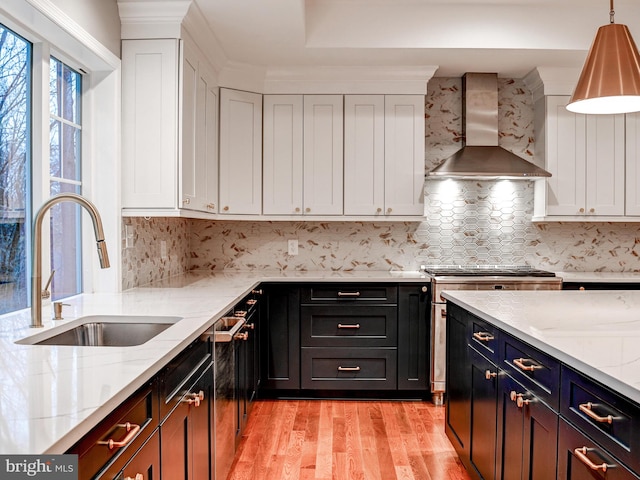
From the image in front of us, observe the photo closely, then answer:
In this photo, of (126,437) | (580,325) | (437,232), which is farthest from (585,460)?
(437,232)

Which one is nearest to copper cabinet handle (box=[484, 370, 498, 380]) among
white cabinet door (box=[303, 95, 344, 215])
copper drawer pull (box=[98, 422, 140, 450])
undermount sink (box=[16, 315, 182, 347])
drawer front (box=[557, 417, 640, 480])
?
drawer front (box=[557, 417, 640, 480])

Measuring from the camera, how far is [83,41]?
2.29 metres

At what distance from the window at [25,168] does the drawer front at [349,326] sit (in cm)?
160

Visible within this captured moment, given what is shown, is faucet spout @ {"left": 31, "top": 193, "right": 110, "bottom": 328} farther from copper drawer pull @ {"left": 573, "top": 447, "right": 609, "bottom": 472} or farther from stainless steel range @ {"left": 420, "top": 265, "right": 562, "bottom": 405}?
stainless steel range @ {"left": 420, "top": 265, "right": 562, "bottom": 405}

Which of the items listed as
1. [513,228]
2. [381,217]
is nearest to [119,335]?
[381,217]

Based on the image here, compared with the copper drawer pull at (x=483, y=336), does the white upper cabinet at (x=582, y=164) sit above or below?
above

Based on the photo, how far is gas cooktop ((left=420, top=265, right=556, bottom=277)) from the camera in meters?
3.65

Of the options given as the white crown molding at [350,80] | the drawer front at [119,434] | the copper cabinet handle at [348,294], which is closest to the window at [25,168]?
the drawer front at [119,434]

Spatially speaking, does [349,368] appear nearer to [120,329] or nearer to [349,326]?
[349,326]

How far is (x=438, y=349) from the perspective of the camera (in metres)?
3.54

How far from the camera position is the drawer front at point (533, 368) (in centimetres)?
157

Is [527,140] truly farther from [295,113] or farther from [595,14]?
[295,113]

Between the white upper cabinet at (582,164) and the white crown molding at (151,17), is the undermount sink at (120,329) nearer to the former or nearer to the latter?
the white crown molding at (151,17)

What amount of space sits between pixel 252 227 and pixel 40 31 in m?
2.25
